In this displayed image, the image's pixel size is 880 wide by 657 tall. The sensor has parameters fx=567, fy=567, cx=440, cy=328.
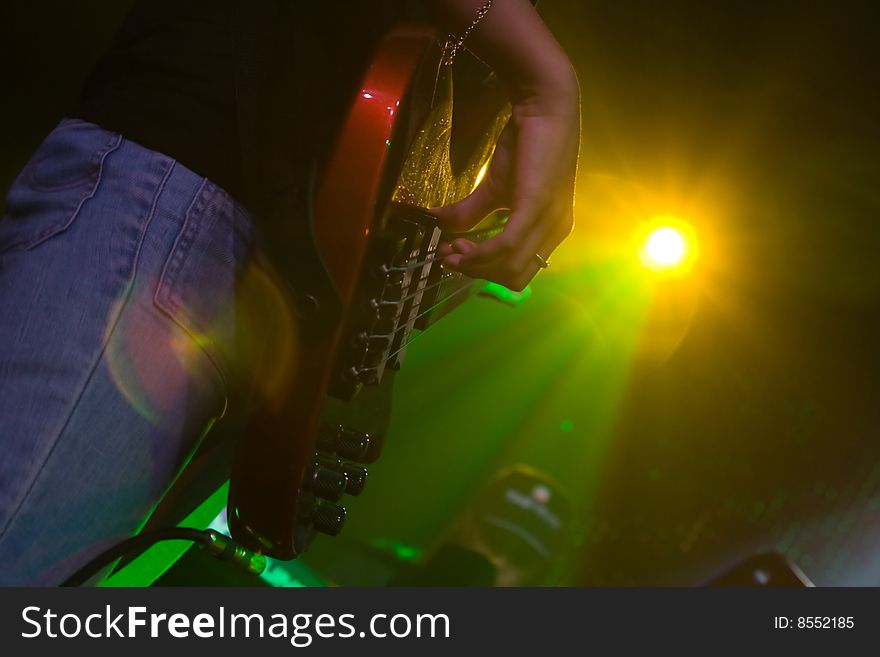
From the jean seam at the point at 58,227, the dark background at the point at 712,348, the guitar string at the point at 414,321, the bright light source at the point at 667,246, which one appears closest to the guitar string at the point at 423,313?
the guitar string at the point at 414,321

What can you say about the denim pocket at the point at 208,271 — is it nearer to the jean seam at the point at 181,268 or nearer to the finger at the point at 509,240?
the jean seam at the point at 181,268

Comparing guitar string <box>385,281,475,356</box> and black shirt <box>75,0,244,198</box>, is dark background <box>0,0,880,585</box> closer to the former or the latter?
guitar string <box>385,281,475,356</box>

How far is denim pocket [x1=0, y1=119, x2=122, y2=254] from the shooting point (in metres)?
0.55

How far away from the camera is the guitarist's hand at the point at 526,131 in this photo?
68 centimetres

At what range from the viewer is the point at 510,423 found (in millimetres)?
3232

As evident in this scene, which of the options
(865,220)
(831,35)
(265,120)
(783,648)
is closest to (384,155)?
(265,120)

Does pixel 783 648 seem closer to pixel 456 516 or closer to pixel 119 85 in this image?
pixel 119 85

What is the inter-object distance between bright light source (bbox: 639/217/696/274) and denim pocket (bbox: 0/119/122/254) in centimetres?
334

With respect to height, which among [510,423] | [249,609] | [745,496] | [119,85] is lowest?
[745,496]

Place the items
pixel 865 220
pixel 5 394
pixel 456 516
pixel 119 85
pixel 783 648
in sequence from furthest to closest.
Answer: pixel 865 220 → pixel 456 516 → pixel 783 648 → pixel 119 85 → pixel 5 394

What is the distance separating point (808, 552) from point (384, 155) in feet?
15.6

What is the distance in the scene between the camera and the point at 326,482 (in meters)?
0.74

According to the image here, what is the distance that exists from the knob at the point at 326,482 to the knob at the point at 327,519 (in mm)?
24

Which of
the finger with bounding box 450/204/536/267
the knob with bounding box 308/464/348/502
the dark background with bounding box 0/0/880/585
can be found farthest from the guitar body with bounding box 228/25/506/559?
the dark background with bounding box 0/0/880/585
